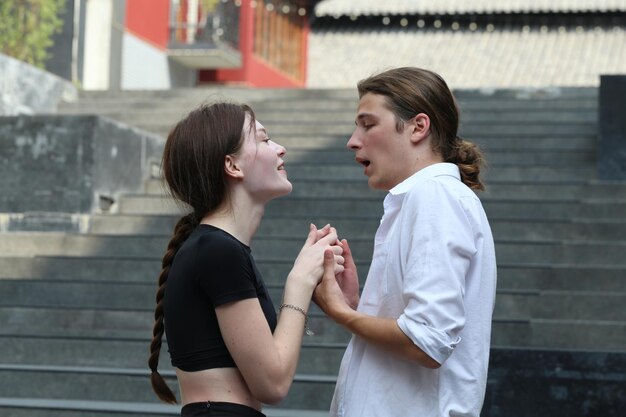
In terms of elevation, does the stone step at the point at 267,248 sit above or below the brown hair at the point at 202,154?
below

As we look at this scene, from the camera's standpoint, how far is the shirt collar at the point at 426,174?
8.19ft

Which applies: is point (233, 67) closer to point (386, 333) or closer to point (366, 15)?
point (366, 15)

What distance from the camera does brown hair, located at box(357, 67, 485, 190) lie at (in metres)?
2.54

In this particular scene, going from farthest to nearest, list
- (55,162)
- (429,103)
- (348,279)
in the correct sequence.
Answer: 1. (55,162)
2. (348,279)
3. (429,103)

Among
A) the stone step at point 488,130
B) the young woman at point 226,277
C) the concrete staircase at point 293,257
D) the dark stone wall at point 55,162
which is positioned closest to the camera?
the young woman at point 226,277

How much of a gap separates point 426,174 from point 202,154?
18.6 inches

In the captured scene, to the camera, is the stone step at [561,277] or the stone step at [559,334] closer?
the stone step at [559,334]

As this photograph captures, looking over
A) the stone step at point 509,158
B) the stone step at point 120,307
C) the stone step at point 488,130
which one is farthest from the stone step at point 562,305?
the stone step at point 488,130

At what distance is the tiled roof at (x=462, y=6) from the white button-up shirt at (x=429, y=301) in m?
23.8

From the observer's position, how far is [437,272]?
234cm

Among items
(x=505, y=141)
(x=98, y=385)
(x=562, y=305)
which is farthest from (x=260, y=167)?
(x=505, y=141)

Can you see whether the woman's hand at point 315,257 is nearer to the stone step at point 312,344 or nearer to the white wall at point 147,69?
the stone step at point 312,344

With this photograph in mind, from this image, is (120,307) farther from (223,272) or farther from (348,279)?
(223,272)

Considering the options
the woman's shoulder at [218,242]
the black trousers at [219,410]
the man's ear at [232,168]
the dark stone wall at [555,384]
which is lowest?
the dark stone wall at [555,384]
